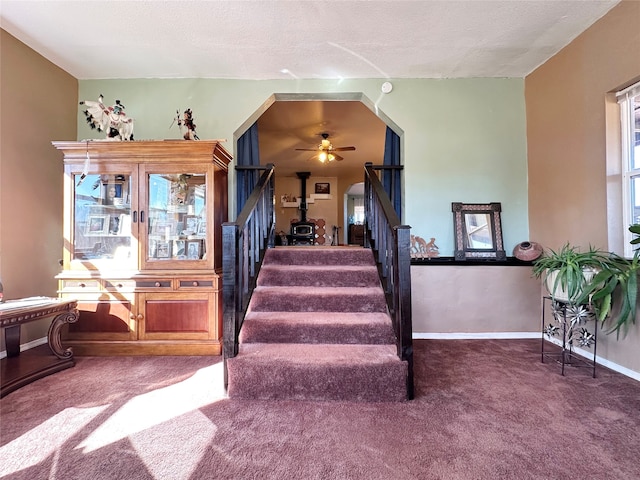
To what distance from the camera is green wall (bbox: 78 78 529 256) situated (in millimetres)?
3613

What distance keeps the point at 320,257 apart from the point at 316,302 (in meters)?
0.71

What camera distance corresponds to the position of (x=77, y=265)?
114 inches

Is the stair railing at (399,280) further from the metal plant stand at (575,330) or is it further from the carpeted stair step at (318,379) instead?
the metal plant stand at (575,330)

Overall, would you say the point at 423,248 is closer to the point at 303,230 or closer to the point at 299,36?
the point at 299,36

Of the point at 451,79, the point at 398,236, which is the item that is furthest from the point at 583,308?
the point at 451,79

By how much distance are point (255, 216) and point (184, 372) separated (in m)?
1.44

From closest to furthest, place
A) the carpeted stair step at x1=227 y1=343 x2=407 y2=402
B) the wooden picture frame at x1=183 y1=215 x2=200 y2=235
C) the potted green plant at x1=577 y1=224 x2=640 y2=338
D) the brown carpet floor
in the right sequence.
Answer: the brown carpet floor
the carpeted stair step at x1=227 y1=343 x2=407 y2=402
the potted green plant at x1=577 y1=224 x2=640 y2=338
the wooden picture frame at x1=183 y1=215 x2=200 y2=235

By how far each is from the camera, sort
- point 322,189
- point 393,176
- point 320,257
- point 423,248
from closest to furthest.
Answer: point 320,257 < point 423,248 < point 393,176 < point 322,189

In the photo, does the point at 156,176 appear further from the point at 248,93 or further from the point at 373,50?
the point at 373,50

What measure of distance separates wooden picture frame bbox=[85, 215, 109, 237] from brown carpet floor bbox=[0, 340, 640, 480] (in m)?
1.27

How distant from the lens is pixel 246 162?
392cm

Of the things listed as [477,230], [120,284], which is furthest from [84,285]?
[477,230]

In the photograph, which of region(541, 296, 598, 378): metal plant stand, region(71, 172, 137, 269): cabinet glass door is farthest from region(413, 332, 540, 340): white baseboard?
region(71, 172, 137, 269): cabinet glass door

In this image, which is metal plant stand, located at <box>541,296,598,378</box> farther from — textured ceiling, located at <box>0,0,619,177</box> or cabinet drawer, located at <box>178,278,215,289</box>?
cabinet drawer, located at <box>178,278,215,289</box>
